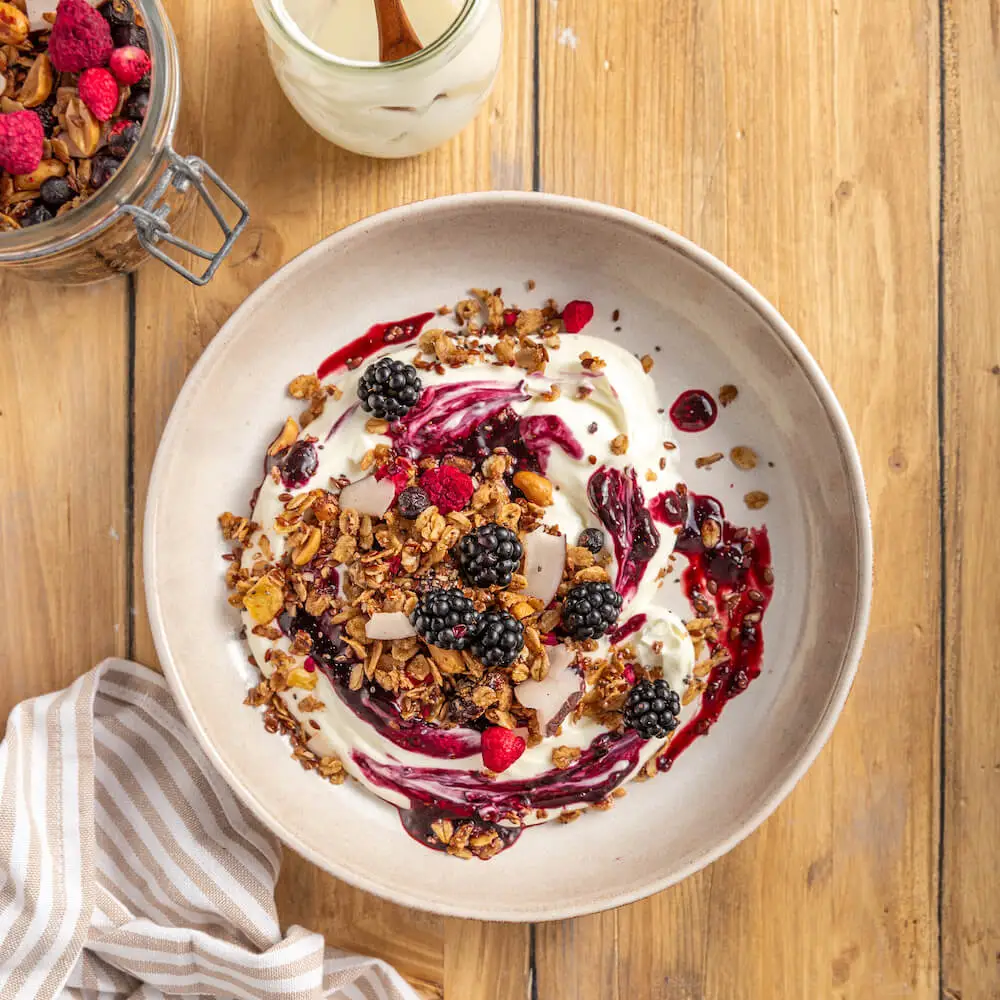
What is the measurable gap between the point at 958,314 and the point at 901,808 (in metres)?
0.79

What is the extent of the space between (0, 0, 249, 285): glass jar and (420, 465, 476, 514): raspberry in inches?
15.7

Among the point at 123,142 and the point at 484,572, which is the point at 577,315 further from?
the point at 123,142

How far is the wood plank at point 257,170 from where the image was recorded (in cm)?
142

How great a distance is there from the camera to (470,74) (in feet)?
4.03

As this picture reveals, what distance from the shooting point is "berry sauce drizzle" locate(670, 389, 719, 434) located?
1.46 metres

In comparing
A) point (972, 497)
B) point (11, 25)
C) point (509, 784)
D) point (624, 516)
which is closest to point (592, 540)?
point (624, 516)

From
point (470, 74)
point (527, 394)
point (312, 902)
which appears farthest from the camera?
point (312, 902)

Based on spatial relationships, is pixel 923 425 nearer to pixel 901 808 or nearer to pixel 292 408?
pixel 901 808

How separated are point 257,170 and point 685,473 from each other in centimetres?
Answer: 79

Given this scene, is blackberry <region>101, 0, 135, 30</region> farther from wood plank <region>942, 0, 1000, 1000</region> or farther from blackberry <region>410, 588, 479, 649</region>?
wood plank <region>942, 0, 1000, 1000</region>

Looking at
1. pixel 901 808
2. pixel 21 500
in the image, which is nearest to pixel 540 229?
pixel 21 500

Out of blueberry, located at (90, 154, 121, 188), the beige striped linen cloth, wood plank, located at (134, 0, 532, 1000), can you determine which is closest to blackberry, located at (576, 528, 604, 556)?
wood plank, located at (134, 0, 532, 1000)

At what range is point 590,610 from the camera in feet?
4.18

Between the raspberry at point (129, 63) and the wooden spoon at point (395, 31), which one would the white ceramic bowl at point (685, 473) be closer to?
the wooden spoon at point (395, 31)
